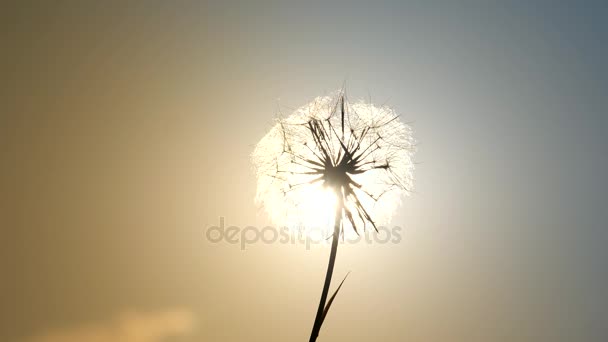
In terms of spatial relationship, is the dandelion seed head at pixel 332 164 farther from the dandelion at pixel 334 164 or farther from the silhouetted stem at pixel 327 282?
the silhouetted stem at pixel 327 282

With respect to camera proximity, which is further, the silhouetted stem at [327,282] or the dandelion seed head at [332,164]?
the dandelion seed head at [332,164]

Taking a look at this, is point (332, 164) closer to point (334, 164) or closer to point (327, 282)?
point (334, 164)

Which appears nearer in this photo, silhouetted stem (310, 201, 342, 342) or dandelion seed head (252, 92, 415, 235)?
silhouetted stem (310, 201, 342, 342)

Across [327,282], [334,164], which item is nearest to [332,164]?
[334,164]

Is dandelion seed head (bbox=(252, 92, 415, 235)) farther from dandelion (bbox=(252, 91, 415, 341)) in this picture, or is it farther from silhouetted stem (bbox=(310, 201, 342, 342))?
silhouetted stem (bbox=(310, 201, 342, 342))

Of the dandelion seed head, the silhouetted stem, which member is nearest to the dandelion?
the dandelion seed head

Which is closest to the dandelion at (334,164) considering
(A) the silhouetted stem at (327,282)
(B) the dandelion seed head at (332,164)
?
(B) the dandelion seed head at (332,164)

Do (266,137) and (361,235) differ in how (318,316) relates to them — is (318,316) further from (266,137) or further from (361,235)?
(266,137)

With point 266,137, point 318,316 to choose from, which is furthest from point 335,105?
point 318,316
